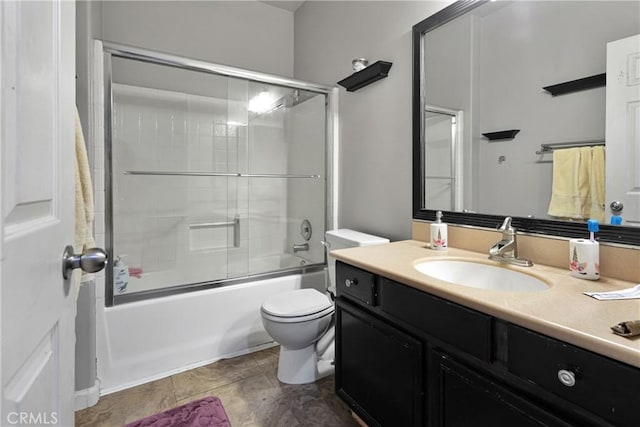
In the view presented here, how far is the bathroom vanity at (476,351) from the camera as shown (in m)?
0.64

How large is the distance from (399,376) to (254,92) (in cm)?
221

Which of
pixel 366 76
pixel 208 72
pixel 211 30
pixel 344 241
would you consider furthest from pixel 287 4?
pixel 344 241

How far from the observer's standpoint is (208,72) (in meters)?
2.03

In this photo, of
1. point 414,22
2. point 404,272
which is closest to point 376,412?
point 404,272

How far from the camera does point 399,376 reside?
3.65 ft

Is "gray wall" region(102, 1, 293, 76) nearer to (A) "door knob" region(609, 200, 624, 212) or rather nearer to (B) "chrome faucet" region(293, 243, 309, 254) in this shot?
(B) "chrome faucet" region(293, 243, 309, 254)

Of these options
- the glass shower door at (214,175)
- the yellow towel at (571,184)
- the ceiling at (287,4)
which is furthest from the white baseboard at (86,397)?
the ceiling at (287,4)

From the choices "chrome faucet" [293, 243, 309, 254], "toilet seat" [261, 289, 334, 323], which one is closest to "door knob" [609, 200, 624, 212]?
"toilet seat" [261, 289, 334, 323]

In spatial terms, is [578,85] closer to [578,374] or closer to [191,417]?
[578,374]

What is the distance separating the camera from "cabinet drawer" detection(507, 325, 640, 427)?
0.59 meters

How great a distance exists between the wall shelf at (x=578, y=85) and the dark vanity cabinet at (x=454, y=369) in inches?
34.2

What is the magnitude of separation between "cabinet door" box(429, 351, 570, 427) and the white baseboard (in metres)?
1.64

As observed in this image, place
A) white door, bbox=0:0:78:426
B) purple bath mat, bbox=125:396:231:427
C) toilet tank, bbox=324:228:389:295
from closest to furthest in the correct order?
white door, bbox=0:0:78:426
purple bath mat, bbox=125:396:231:427
toilet tank, bbox=324:228:389:295

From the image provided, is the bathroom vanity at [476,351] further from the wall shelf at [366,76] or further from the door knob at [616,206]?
the wall shelf at [366,76]
